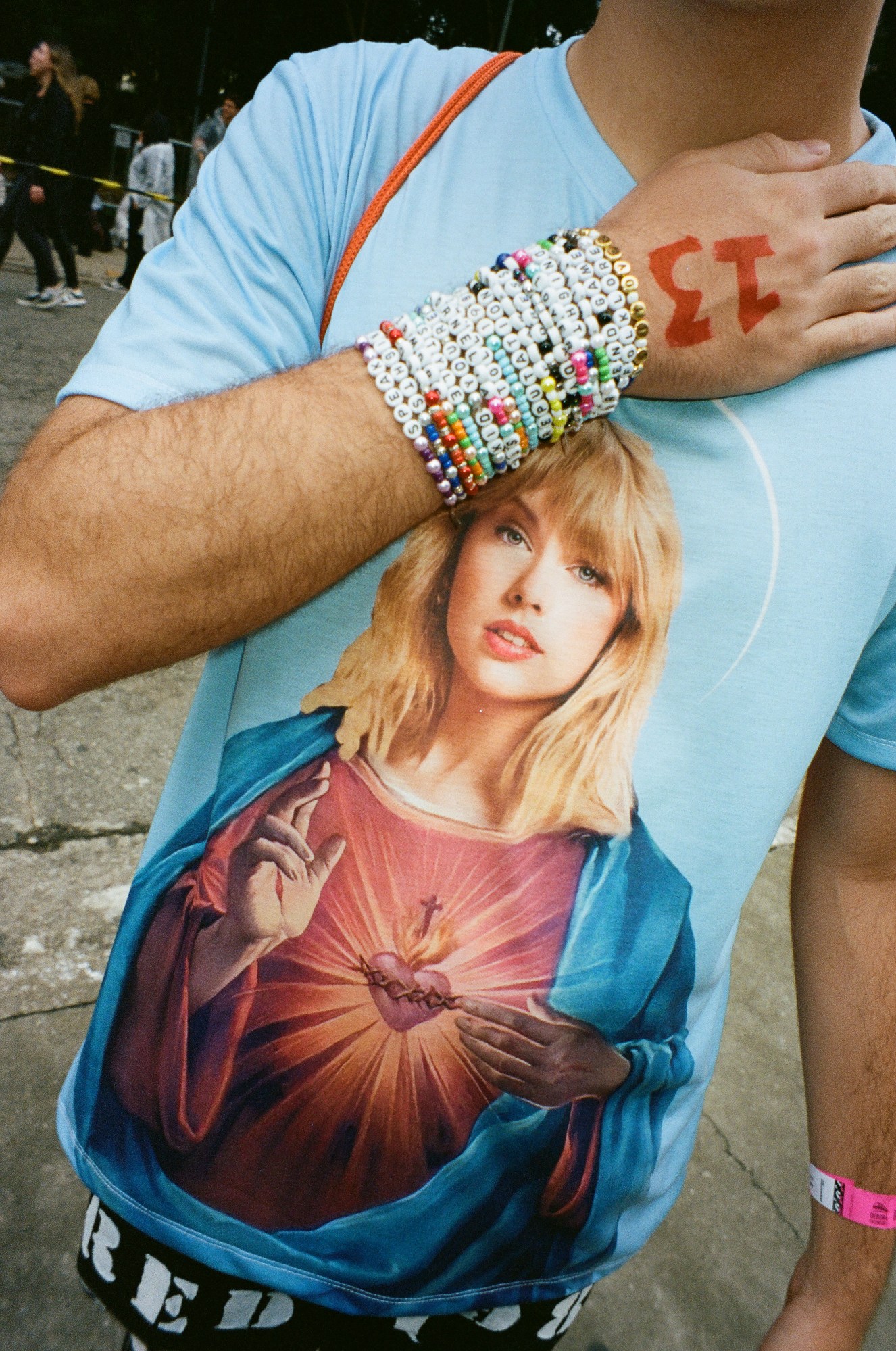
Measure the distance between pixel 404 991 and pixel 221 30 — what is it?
75.0 feet

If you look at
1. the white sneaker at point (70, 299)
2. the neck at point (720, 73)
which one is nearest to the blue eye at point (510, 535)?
the neck at point (720, 73)

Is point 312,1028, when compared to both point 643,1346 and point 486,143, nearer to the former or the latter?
point 486,143

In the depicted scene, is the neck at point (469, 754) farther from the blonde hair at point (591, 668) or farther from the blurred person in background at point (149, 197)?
the blurred person in background at point (149, 197)

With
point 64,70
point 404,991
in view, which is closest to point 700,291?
point 404,991

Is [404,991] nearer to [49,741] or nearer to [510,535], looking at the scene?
[510,535]

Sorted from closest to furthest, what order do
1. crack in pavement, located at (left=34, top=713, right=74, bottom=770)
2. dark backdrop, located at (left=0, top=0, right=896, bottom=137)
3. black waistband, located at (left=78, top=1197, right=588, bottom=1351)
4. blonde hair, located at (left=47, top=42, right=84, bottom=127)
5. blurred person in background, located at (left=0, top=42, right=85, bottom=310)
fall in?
1. black waistband, located at (left=78, top=1197, right=588, bottom=1351)
2. crack in pavement, located at (left=34, top=713, right=74, bottom=770)
3. blurred person in background, located at (left=0, top=42, right=85, bottom=310)
4. blonde hair, located at (left=47, top=42, right=84, bottom=127)
5. dark backdrop, located at (left=0, top=0, right=896, bottom=137)

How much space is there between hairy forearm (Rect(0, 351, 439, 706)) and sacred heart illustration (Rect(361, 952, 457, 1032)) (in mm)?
346

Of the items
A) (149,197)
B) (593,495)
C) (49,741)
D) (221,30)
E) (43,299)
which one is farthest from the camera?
(221,30)

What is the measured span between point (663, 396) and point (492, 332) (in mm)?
168

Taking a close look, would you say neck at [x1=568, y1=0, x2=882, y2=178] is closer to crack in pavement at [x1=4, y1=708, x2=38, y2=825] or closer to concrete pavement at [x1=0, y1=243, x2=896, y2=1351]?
concrete pavement at [x1=0, y1=243, x2=896, y2=1351]

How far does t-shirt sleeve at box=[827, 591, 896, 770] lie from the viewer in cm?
102

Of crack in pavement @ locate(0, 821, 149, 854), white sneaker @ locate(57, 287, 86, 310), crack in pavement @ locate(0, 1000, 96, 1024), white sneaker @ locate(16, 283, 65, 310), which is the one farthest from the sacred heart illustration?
white sneaker @ locate(57, 287, 86, 310)

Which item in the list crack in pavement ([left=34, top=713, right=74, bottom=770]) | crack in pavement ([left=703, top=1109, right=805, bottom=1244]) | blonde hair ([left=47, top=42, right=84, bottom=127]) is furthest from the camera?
blonde hair ([left=47, top=42, right=84, bottom=127])

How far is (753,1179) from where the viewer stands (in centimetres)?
269
